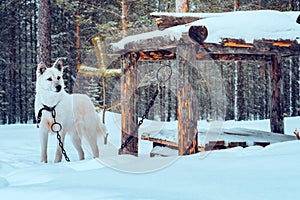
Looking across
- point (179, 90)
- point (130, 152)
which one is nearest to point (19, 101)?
point (130, 152)

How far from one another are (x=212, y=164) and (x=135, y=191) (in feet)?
4.16

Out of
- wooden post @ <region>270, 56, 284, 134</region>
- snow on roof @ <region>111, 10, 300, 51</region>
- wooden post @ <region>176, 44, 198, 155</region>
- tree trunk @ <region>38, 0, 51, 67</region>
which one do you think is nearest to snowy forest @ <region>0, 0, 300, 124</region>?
tree trunk @ <region>38, 0, 51, 67</region>

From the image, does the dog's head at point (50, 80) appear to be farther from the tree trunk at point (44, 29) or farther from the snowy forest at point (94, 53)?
the snowy forest at point (94, 53)

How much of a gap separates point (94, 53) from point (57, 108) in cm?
1221

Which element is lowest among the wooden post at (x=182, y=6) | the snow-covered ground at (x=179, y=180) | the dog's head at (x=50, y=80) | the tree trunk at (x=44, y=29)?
the snow-covered ground at (x=179, y=180)

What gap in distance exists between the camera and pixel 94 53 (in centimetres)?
1789

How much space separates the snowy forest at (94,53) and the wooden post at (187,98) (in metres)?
10.2

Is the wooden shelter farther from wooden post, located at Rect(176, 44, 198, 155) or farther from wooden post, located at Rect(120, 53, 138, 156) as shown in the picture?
wooden post, located at Rect(120, 53, 138, 156)

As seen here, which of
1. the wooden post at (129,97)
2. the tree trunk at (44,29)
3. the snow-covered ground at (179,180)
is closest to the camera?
the snow-covered ground at (179,180)

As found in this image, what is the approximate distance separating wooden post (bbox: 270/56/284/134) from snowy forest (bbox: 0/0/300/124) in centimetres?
819

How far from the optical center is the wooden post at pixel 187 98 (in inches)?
223

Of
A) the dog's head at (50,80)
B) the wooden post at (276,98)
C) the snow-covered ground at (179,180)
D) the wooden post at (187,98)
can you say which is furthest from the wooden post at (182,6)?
the snow-covered ground at (179,180)

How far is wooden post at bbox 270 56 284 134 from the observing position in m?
8.86

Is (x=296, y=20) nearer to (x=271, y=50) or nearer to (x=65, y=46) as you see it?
(x=271, y=50)
